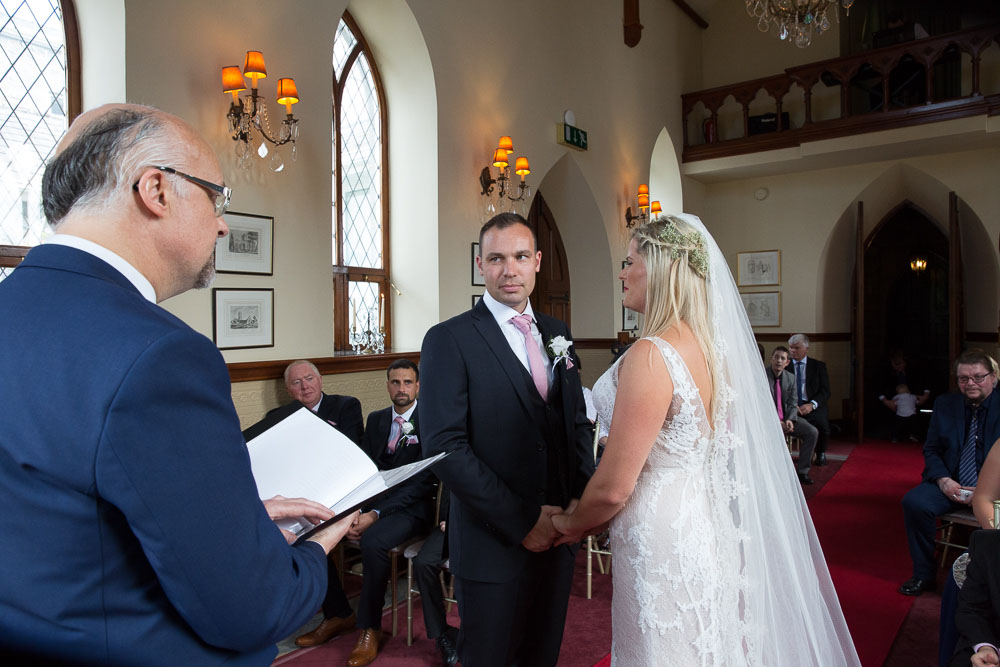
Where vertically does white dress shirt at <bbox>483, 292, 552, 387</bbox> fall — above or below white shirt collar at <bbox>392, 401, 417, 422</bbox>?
above

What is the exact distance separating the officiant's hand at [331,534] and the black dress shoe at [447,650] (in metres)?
2.23

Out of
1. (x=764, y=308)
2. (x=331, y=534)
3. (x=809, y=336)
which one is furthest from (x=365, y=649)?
(x=764, y=308)

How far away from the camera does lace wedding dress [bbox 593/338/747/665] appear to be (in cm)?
184

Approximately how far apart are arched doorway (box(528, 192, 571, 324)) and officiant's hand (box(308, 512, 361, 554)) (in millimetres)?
7293

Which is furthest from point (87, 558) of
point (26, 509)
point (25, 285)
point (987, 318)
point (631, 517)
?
point (987, 318)

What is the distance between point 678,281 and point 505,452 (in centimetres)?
71

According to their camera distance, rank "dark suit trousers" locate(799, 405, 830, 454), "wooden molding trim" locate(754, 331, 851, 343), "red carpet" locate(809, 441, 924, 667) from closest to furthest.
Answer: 1. "red carpet" locate(809, 441, 924, 667)
2. "dark suit trousers" locate(799, 405, 830, 454)
3. "wooden molding trim" locate(754, 331, 851, 343)

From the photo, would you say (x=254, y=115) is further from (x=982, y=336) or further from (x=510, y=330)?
(x=982, y=336)

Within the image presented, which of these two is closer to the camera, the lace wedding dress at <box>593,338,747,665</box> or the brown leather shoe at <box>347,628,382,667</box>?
the lace wedding dress at <box>593,338,747,665</box>

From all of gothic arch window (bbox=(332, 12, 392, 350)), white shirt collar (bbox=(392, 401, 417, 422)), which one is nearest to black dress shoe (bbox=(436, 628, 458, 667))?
white shirt collar (bbox=(392, 401, 417, 422))

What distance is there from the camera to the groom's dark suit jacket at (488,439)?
195 cm

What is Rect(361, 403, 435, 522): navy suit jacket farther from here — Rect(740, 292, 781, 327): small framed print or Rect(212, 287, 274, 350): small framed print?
Rect(740, 292, 781, 327): small framed print

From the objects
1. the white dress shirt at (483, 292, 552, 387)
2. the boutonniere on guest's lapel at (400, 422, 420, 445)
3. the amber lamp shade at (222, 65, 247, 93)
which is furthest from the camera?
the amber lamp shade at (222, 65, 247, 93)

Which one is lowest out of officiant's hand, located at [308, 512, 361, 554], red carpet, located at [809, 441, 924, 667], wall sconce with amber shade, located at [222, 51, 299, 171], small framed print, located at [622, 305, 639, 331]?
red carpet, located at [809, 441, 924, 667]
